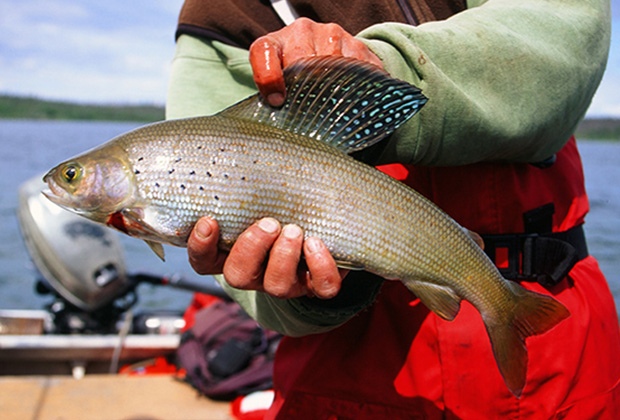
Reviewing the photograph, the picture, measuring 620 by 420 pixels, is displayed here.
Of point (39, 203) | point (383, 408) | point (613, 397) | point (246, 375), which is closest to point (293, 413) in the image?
point (383, 408)

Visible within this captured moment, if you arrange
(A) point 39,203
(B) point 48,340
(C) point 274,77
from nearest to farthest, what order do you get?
(C) point 274,77, (B) point 48,340, (A) point 39,203

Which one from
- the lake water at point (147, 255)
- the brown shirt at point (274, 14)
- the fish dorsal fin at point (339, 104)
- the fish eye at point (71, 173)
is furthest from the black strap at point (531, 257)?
the lake water at point (147, 255)

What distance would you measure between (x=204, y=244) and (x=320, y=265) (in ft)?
1.13

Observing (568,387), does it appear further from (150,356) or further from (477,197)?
(150,356)

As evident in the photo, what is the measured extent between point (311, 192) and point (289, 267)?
0.23 meters

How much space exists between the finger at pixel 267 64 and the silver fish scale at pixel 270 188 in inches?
5.4

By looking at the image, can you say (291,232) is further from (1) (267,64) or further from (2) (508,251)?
(2) (508,251)

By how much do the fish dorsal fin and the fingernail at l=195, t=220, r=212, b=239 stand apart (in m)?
0.35

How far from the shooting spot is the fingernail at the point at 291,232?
4.90ft

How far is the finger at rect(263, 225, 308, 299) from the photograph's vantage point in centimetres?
150

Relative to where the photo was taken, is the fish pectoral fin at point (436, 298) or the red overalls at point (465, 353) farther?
the red overalls at point (465, 353)

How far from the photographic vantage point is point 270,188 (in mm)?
1508

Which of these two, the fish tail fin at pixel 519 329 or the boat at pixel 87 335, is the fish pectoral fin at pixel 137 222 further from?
the boat at pixel 87 335

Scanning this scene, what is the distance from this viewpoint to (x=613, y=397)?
197 centimetres
